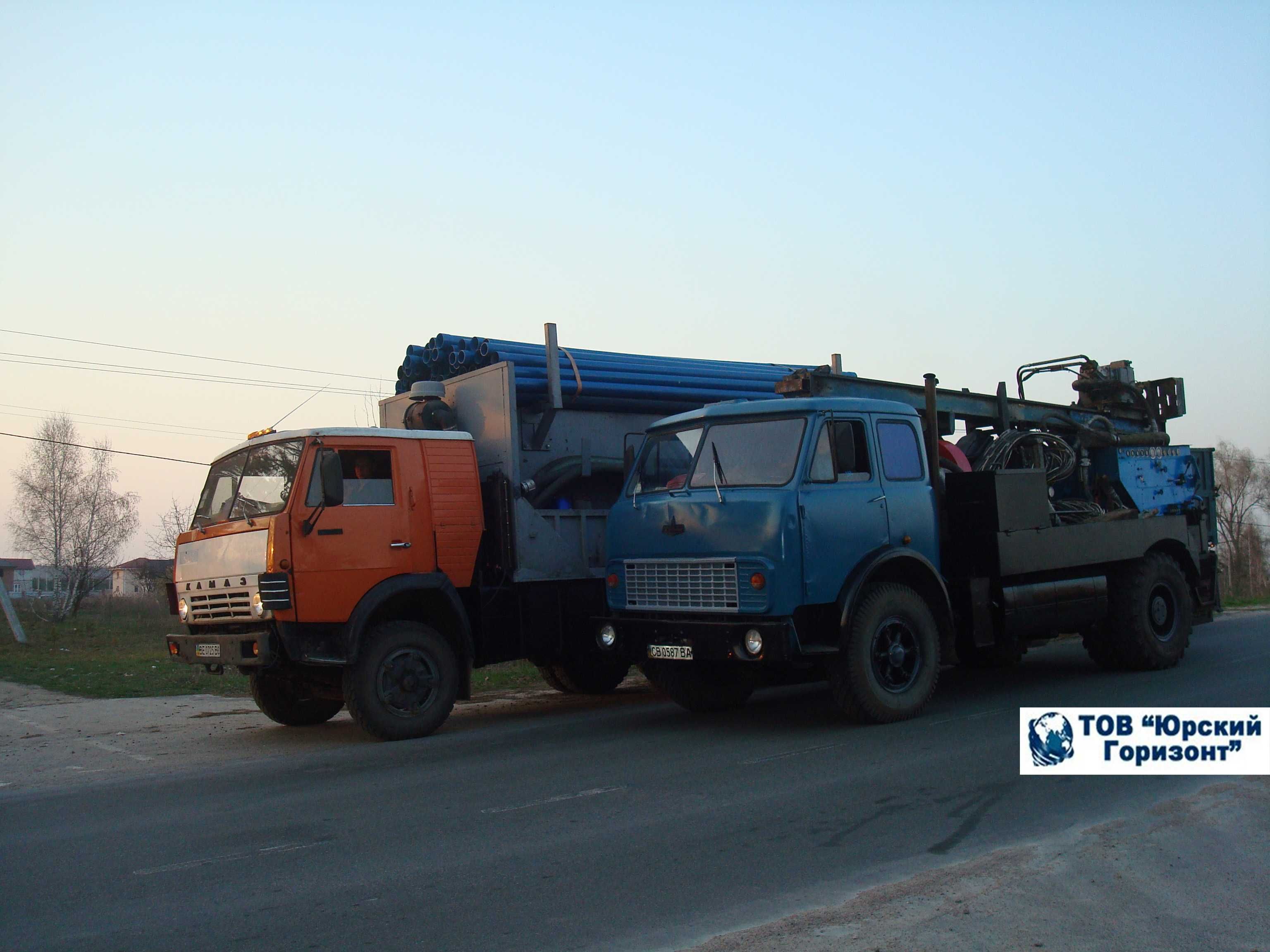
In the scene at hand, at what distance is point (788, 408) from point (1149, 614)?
5.50 metres

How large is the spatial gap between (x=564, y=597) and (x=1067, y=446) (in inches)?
235

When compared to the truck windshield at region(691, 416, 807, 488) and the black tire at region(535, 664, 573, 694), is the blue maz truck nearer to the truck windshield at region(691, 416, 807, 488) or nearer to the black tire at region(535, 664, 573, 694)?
the truck windshield at region(691, 416, 807, 488)

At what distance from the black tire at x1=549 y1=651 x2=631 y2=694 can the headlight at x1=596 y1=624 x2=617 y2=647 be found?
2159 mm

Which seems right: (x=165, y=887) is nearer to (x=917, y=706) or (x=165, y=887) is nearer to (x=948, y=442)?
(x=917, y=706)

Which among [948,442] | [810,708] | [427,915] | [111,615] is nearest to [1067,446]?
[948,442]

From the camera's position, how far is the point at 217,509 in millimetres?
9797

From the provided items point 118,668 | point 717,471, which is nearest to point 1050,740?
point 717,471

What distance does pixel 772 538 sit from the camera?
835 cm

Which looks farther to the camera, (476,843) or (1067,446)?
(1067,446)

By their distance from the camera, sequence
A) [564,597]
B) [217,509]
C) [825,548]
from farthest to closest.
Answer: [564,597] < [217,509] < [825,548]

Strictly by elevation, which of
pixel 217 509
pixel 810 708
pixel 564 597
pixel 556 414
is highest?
pixel 556 414

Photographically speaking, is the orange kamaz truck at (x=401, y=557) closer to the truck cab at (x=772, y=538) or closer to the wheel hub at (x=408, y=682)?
the wheel hub at (x=408, y=682)

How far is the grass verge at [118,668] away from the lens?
14266mm

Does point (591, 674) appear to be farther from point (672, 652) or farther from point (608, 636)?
point (672, 652)
